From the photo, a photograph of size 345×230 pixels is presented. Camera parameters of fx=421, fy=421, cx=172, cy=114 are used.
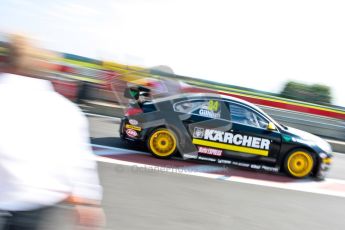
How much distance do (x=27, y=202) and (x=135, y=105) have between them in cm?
626

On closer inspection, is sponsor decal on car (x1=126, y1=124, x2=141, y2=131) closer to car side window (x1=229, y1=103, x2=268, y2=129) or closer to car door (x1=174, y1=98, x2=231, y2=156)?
car door (x1=174, y1=98, x2=231, y2=156)

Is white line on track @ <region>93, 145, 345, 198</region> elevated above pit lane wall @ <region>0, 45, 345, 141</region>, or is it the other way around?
pit lane wall @ <region>0, 45, 345, 141</region>

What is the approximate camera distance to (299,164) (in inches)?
316

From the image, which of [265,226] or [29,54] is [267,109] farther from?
[29,54]

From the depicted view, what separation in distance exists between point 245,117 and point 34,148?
639cm

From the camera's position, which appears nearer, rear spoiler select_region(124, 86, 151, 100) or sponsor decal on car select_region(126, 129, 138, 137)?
sponsor decal on car select_region(126, 129, 138, 137)

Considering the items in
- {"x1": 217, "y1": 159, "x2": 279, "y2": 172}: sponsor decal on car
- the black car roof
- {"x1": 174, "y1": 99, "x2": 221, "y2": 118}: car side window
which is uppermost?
the black car roof

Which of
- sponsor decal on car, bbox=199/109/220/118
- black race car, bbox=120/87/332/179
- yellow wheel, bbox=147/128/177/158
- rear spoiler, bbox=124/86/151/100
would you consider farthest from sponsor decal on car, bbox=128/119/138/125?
sponsor decal on car, bbox=199/109/220/118

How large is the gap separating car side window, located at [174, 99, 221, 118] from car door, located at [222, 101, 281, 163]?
0.88 ft

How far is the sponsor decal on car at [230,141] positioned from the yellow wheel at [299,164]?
0.53m

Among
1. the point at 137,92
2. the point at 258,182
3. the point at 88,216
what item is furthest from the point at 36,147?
the point at 137,92

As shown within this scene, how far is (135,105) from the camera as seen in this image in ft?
26.8

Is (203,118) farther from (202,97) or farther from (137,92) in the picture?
(137,92)

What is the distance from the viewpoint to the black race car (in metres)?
7.89
